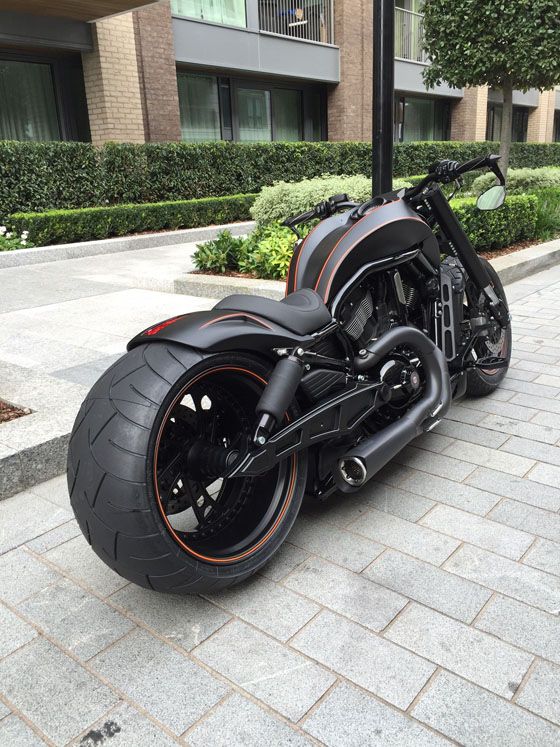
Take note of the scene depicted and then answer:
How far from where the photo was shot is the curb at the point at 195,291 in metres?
3.12

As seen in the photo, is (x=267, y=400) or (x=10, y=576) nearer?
(x=267, y=400)

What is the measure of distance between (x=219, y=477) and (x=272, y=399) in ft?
1.14

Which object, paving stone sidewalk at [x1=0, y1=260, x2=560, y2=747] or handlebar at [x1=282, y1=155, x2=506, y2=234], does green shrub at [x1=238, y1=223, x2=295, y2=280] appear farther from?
paving stone sidewalk at [x1=0, y1=260, x2=560, y2=747]

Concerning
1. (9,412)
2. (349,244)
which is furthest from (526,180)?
(9,412)

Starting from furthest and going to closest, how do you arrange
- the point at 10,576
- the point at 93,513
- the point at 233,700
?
the point at 10,576 → the point at 93,513 → the point at 233,700

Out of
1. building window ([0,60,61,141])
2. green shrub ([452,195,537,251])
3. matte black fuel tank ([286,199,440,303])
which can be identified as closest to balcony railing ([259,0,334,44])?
building window ([0,60,61,141])

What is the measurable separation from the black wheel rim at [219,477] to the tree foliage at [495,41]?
955cm

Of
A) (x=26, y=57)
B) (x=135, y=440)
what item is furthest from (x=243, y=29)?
(x=135, y=440)

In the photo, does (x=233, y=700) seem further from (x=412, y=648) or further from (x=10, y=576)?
(x=10, y=576)

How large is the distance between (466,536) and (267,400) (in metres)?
1.13

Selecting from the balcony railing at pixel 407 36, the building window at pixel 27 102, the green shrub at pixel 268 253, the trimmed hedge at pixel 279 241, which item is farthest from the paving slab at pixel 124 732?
the balcony railing at pixel 407 36

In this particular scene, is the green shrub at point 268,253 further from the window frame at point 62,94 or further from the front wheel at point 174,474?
the window frame at point 62,94

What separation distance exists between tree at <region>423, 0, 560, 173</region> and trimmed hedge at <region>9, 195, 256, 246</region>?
464 cm

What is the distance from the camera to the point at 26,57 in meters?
12.6
